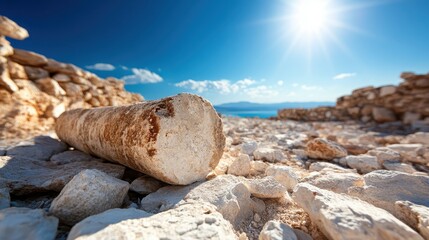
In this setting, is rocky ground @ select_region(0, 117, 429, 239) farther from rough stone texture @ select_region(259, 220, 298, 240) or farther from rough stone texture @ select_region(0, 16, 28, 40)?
rough stone texture @ select_region(0, 16, 28, 40)

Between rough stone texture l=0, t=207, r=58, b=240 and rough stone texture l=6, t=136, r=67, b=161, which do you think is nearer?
rough stone texture l=0, t=207, r=58, b=240

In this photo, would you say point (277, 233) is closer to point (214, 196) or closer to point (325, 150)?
point (214, 196)

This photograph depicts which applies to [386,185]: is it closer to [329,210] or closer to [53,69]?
[329,210]

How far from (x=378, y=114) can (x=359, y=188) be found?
826 centimetres

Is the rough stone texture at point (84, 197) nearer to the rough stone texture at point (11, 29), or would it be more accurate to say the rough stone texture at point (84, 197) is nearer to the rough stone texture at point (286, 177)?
the rough stone texture at point (286, 177)

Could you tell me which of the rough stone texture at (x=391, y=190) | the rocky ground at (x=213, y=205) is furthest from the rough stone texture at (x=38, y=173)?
the rough stone texture at (x=391, y=190)

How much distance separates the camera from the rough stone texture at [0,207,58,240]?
2.90ft

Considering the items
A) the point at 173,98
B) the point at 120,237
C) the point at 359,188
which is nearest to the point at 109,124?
the point at 173,98

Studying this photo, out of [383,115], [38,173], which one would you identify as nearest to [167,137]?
[38,173]

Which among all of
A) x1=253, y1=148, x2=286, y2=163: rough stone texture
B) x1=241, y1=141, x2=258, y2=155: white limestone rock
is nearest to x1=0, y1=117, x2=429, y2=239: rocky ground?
x1=253, y1=148, x2=286, y2=163: rough stone texture

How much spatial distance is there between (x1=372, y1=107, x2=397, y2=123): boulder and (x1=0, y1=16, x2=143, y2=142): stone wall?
34.1ft

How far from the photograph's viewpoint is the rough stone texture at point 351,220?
90cm

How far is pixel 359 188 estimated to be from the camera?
1.43 meters

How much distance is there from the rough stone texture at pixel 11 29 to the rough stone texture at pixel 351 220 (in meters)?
6.60
